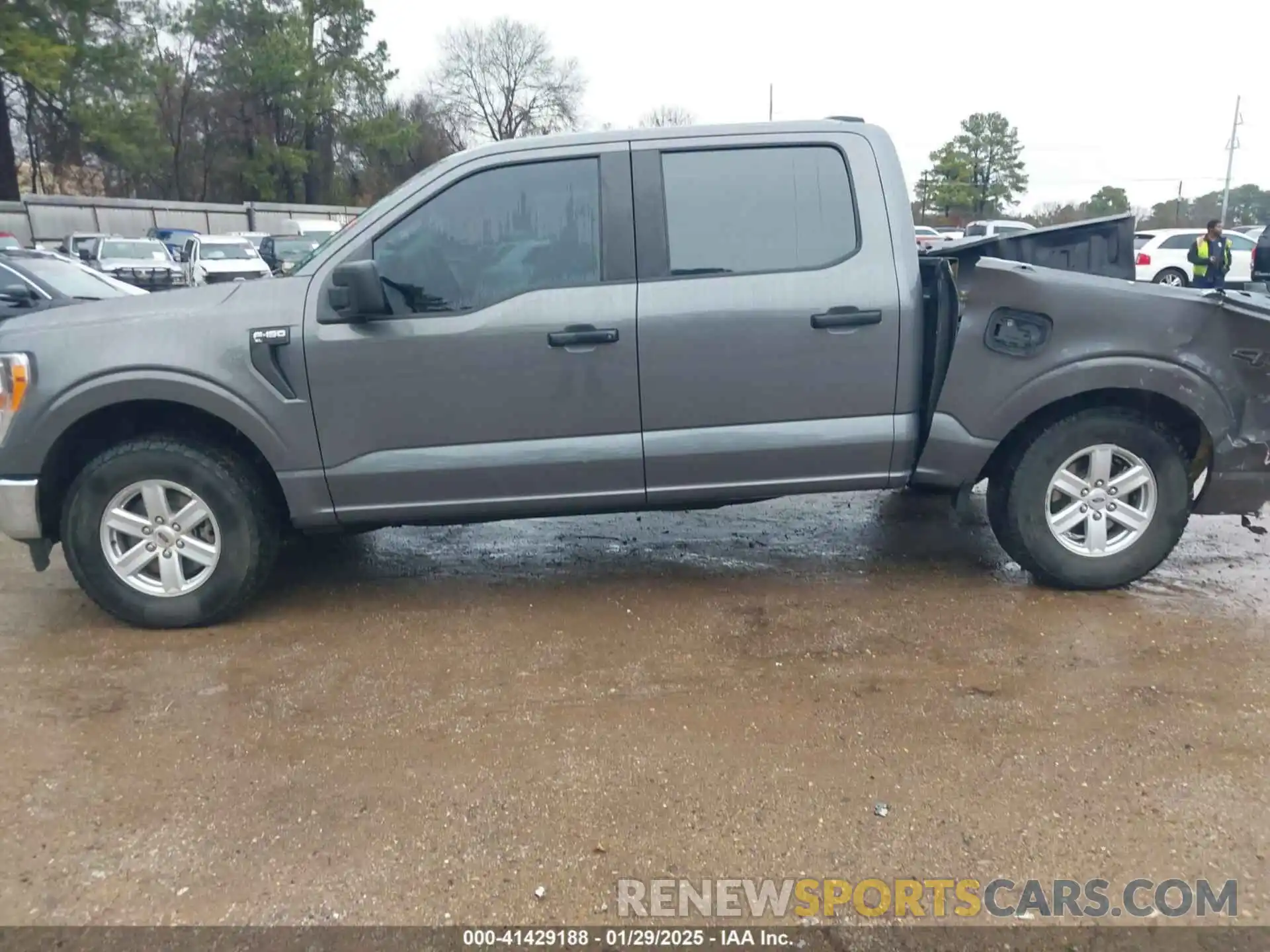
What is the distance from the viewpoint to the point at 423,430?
4.14 meters

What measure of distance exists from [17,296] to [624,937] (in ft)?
35.8

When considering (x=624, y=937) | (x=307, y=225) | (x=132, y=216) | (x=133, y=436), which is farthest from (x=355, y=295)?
(x=132, y=216)

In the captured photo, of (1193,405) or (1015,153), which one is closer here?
(1193,405)

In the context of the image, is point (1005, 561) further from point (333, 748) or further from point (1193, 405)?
point (333, 748)

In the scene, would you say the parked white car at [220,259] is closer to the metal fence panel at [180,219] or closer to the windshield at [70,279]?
the windshield at [70,279]

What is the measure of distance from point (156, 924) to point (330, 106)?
57.8 meters

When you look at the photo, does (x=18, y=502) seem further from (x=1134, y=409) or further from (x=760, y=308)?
(x=1134, y=409)

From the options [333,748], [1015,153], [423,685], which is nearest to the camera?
[333,748]

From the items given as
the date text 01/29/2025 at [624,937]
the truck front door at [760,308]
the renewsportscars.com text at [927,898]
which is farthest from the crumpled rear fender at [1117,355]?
the date text 01/29/2025 at [624,937]

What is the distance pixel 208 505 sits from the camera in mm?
4172

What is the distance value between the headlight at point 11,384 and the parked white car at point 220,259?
64.6ft

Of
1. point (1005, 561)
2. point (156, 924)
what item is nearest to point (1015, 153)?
point (1005, 561)

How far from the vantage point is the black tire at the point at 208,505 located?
4.11m

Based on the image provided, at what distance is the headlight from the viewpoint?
4.04 metres
